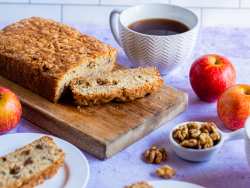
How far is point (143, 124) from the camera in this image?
66.0 inches

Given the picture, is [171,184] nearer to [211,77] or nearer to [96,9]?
[211,77]

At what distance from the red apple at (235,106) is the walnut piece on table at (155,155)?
0.22 m

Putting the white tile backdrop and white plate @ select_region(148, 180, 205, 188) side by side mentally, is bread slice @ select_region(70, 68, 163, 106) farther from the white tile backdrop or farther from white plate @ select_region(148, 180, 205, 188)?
the white tile backdrop

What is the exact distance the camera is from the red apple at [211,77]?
1.82m

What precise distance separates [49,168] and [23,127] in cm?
29

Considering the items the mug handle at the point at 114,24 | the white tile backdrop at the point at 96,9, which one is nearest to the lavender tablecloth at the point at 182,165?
the mug handle at the point at 114,24

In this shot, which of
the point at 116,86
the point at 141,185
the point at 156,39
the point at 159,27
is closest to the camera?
the point at 141,185

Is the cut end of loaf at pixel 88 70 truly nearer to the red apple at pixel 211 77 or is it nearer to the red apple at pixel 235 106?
the red apple at pixel 211 77

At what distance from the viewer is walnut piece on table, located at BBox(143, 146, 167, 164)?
62.5 inches

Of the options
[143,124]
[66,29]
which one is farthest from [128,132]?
[66,29]

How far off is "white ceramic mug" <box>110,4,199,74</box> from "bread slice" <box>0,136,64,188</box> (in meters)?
0.49

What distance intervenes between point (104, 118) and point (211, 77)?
1.17 ft

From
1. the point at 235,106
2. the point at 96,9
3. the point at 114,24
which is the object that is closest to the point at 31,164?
the point at 235,106

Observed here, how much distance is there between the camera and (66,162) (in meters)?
1.51
